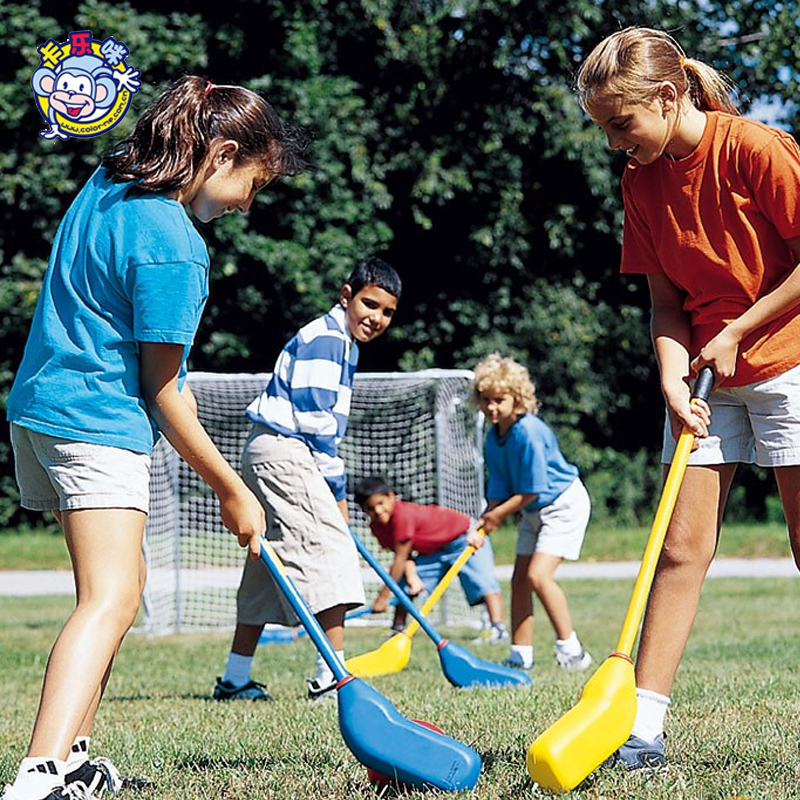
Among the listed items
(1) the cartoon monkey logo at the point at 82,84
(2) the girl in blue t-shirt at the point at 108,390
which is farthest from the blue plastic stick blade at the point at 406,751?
(1) the cartoon monkey logo at the point at 82,84

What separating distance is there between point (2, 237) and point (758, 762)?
13364 millimetres

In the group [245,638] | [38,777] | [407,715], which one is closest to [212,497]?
[245,638]

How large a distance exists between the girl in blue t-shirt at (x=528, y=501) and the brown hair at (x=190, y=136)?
129 inches

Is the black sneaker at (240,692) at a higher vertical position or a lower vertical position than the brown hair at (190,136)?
lower

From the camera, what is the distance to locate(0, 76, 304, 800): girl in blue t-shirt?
8.31 feet

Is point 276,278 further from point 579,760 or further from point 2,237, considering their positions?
point 579,760

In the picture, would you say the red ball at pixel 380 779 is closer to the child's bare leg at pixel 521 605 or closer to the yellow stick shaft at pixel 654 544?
the yellow stick shaft at pixel 654 544

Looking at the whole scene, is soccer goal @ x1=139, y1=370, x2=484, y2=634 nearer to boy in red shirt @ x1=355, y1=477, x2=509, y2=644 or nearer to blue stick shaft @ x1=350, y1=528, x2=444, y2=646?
boy in red shirt @ x1=355, y1=477, x2=509, y2=644

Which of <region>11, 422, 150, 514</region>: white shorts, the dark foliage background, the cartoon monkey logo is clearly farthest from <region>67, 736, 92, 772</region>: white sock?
the dark foliage background

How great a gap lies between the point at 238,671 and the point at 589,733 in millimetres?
2506

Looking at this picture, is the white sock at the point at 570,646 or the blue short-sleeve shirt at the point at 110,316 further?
the white sock at the point at 570,646

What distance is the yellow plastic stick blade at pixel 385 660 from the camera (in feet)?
17.9

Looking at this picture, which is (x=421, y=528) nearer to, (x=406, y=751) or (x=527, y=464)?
(x=527, y=464)

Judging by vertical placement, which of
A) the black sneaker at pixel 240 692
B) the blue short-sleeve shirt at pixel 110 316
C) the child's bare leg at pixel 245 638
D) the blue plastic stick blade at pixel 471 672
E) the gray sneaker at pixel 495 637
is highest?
the blue short-sleeve shirt at pixel 110 316
